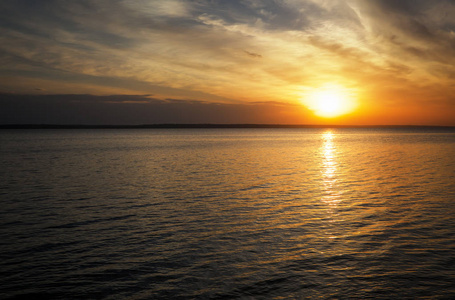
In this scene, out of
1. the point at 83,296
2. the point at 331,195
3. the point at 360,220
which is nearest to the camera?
the point at 83,296

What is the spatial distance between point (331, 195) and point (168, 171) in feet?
74.0

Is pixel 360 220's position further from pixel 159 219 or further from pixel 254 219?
pixel 159 219

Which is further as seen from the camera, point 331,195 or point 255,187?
point 255,187

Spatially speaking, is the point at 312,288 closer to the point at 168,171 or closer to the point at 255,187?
the point at 255,187

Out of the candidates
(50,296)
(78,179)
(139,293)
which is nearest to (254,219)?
(139,293)

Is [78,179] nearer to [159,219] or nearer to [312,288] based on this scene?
[159,219]

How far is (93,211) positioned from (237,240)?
1098 centimetres

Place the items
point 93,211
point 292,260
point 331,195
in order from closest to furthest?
point 292,260
point 93,211
point 331,195

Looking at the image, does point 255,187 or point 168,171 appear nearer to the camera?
point 255,187

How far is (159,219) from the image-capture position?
19500 millimetres

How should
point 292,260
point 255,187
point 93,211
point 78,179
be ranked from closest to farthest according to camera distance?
point 292,260
point 93,211
point 255,187
point 78,179

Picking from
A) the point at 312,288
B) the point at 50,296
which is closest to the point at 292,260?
the point at 312,288

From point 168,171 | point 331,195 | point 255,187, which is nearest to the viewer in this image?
point 331,195

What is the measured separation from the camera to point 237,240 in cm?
1568
